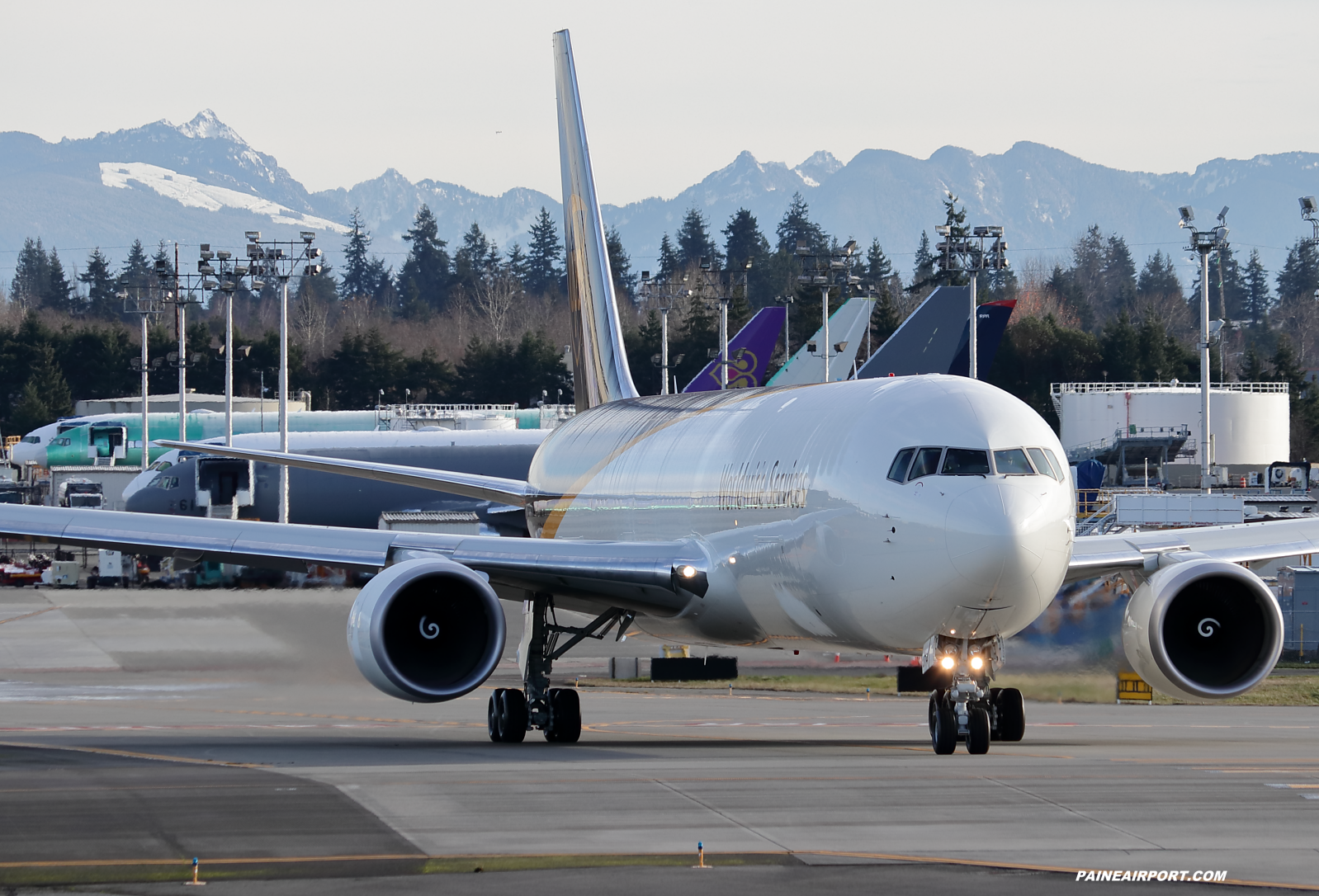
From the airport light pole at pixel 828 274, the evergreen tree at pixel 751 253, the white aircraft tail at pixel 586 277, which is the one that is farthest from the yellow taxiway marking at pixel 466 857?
the evergreen tree at pixel 751 253

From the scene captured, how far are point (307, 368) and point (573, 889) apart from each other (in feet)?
374

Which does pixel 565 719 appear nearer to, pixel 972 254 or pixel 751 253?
pixel 972 254

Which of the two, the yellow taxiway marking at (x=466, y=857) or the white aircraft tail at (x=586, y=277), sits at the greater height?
the white aircraft tail at (x=586, y=277)

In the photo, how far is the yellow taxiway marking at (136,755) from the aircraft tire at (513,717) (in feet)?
12.5

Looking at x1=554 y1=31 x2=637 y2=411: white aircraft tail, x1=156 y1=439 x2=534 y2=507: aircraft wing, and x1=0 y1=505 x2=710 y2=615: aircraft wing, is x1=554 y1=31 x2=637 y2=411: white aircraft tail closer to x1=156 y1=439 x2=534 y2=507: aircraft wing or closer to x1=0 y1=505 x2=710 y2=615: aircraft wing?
x1=156 y1=439 x2=534 y2=507: aircraft wing

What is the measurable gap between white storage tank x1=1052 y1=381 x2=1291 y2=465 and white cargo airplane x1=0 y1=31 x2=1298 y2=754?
2731 inches

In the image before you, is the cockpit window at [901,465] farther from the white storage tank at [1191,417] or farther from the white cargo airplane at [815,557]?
the white storage tank at [1191,417]

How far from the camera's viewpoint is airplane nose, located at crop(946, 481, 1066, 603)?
15484mm

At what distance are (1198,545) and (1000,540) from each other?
20.7 ft

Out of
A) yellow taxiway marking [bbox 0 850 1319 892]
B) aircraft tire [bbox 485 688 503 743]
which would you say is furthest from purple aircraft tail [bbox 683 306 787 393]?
yellow taxiway marking [bbox 0 850 1319 892]

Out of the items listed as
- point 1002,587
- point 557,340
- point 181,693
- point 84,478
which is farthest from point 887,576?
point 557,340

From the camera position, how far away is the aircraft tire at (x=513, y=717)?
2094 cm

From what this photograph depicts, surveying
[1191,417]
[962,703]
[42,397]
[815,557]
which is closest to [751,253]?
[42,397]

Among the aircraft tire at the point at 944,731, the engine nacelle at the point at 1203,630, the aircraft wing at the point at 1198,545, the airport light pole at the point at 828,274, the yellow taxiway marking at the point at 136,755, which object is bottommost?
the yellow taxiway marking at the point at 136,755
